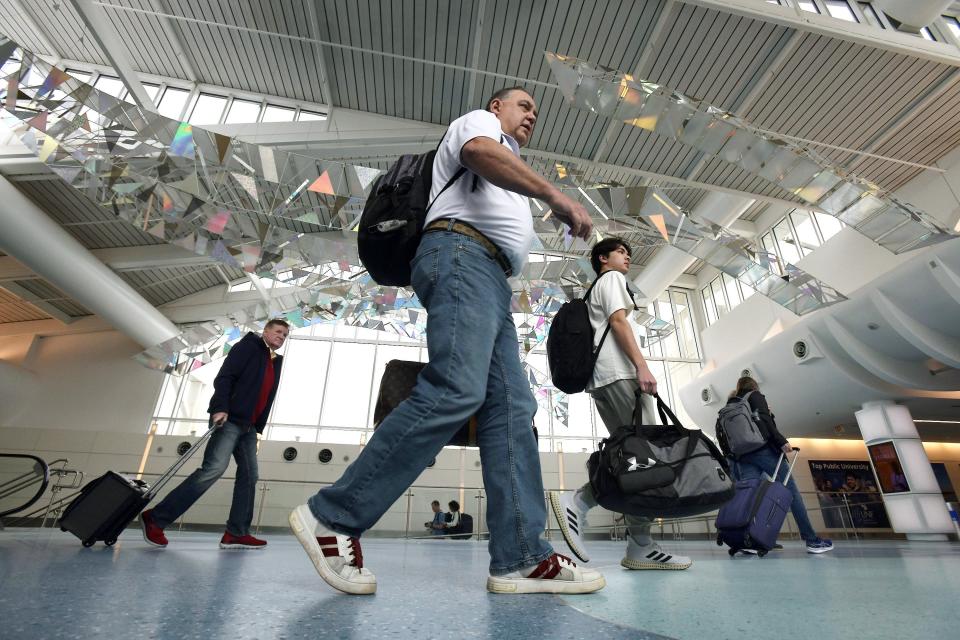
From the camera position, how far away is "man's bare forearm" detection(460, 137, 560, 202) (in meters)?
1.44

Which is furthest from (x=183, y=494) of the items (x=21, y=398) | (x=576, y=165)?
(x=21, y=398)

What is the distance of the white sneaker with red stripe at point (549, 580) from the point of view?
1.38m

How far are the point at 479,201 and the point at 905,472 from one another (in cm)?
1267

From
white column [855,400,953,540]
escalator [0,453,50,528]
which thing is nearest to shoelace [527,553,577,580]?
escalator [0,453,50,528]

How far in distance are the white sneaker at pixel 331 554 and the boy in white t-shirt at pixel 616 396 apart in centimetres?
139

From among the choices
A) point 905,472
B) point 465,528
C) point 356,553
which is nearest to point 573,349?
point 356,553

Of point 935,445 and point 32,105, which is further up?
point 32,105

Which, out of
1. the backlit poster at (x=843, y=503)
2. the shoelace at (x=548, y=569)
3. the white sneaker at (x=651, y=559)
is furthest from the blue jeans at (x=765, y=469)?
the shoelace at (x=548, y=569)

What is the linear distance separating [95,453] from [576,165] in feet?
50.8

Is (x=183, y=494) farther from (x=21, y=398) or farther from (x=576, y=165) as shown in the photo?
(x=21, y=398)

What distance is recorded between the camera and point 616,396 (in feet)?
8.05

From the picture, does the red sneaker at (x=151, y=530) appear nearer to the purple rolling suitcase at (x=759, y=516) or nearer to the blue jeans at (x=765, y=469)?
the purple rolling suitcase at (x=759, y=516)

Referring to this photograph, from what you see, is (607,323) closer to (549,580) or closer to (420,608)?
(549,580)

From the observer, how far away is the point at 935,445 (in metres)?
16.9
